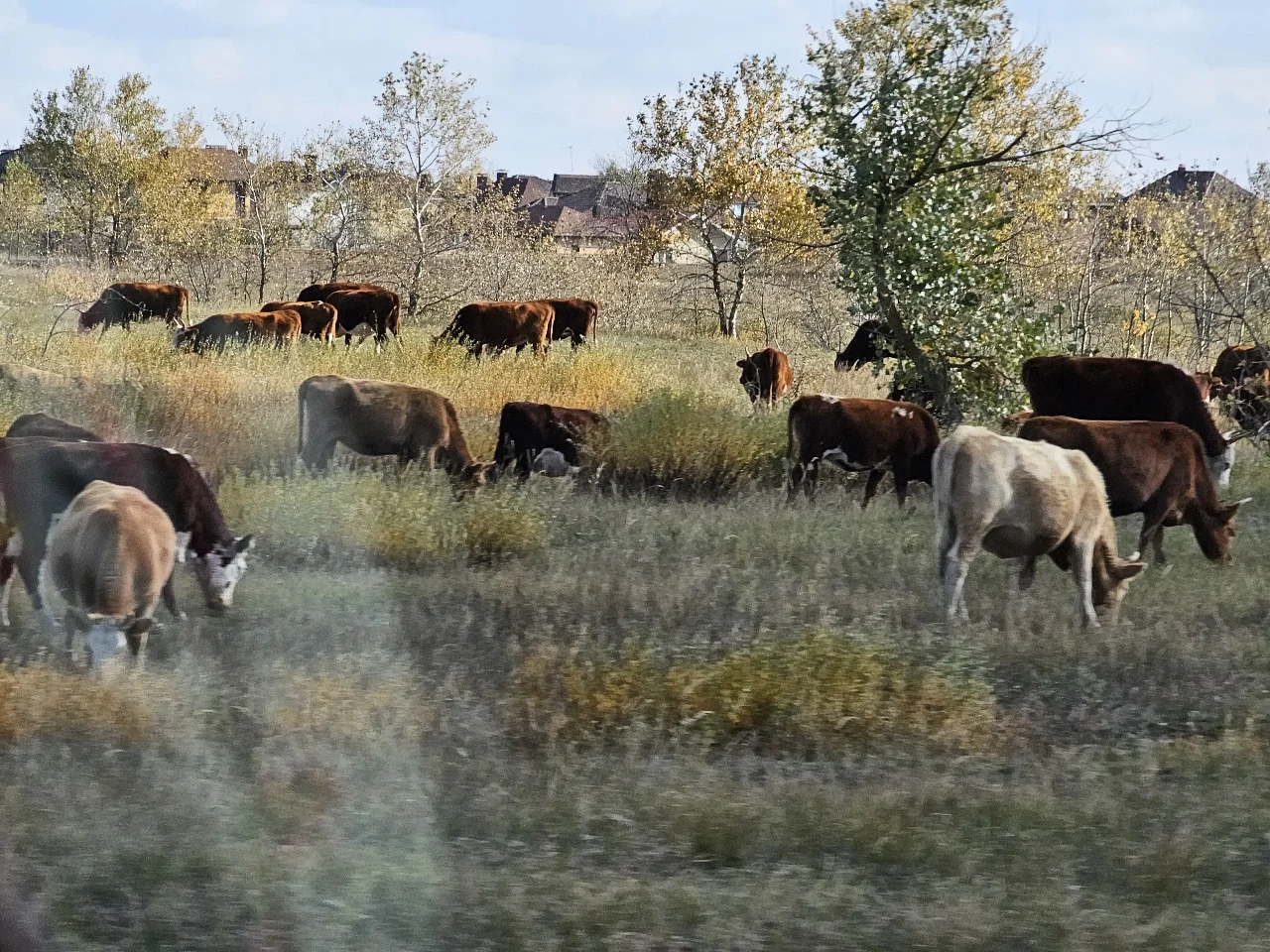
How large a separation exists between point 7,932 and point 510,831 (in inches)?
126

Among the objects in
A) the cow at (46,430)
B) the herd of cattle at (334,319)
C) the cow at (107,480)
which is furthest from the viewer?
the herd of cattle at (334,319)

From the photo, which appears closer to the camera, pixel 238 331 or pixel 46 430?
pixel 46 430

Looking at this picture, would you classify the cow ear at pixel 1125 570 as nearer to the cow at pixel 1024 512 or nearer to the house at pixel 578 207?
the cow at pixel 1024 512

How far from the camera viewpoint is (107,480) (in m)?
8.47

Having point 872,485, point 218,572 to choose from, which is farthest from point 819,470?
point 218,572

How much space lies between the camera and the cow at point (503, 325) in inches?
930

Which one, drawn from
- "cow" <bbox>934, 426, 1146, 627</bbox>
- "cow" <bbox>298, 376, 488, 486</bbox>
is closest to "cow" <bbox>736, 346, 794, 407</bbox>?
"cow" <bbox>298, 376, 488, 486</bbox>

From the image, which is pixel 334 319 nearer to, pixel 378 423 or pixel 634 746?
pixel 378 423

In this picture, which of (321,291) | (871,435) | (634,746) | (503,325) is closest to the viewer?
(634,746)

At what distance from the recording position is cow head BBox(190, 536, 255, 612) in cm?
886

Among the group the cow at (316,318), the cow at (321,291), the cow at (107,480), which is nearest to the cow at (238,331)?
the cow at (316,318)

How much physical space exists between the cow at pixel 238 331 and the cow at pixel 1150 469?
1306cm

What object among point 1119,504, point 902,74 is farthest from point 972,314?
point 1119,504

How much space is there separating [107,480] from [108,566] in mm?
1291
